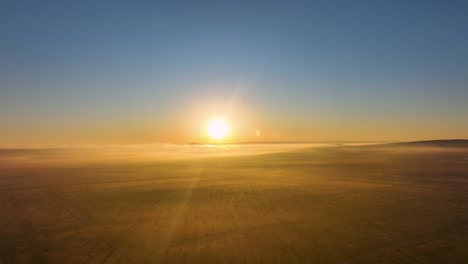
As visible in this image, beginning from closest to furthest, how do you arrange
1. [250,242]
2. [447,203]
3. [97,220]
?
[250,242], [97,220], [447,203]

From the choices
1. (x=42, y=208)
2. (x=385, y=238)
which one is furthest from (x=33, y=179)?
(x=385, y=238)

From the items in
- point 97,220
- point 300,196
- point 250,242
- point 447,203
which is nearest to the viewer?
point 250,242

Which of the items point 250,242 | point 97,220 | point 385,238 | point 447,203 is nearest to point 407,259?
point 385,238

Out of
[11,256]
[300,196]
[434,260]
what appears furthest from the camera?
[300,196]

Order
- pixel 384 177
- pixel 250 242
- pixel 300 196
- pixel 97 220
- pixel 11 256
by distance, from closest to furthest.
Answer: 1. pixel 11 256
2. pixel 250 242
3. pixel 97 220
4. pixel 300 196
5. pixel 384 177

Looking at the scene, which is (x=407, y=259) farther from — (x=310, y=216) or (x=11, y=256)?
(x=11, y=256)

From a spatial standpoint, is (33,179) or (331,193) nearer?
(331,193)

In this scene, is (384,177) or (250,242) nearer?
(250,242)

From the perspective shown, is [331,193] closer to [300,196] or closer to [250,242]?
[300,196]
